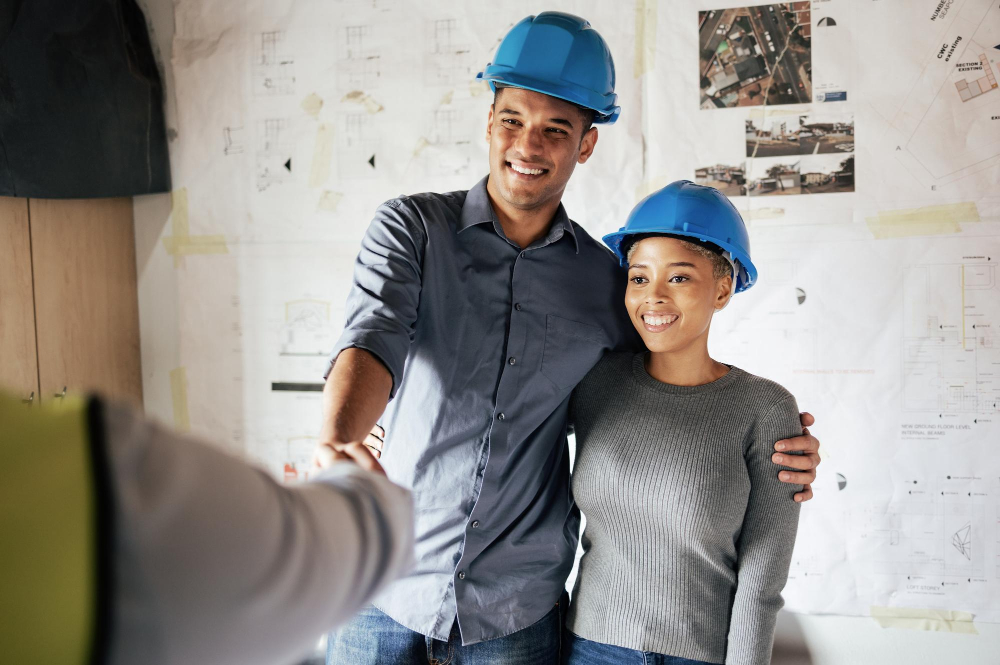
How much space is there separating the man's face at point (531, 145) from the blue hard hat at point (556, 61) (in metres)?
0.03

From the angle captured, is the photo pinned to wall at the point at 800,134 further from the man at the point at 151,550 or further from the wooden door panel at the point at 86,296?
the wooden door panel at the point at 86,296

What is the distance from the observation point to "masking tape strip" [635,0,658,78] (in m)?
1.92

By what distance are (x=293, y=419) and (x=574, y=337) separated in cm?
111

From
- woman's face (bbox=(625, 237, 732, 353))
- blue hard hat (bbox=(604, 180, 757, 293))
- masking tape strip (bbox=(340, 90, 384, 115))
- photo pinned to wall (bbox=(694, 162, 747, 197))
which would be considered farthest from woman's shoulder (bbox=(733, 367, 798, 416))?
masking tape strip (bbox=(340, 90, 384, 115))

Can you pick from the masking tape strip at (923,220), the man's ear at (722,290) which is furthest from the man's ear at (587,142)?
→ the masking tape strip at (923,220)

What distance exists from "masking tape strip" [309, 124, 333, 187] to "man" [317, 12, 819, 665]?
2.66ft

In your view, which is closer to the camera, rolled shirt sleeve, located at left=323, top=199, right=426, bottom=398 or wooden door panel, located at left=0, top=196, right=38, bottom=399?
rolled shirt sleeve, located at left=323, top=199, right=426, bottom=398

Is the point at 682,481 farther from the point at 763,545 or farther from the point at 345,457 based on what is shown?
the point at 345,457

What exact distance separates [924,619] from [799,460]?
36.7 inches

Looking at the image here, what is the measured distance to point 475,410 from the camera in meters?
1.39

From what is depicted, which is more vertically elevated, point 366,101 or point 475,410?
point 366,101

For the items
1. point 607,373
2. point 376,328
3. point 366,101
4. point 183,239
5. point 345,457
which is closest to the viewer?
point 345,457

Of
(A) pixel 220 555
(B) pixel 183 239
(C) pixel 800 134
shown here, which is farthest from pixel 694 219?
(B) pixel 183 239

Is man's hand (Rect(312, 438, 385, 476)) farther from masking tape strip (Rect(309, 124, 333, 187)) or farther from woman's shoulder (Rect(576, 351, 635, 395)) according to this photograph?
masking tape strip (Rect(309, 124, 333, 187))
